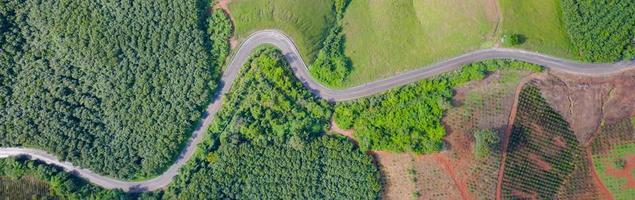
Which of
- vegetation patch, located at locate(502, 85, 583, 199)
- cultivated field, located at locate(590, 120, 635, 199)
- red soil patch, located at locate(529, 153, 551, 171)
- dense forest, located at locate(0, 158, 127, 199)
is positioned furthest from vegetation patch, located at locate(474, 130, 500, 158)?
dense forest, located at locate(0, 158, 127, 199)

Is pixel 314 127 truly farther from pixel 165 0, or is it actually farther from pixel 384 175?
pixel 165 0

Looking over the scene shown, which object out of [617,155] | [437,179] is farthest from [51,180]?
[617,155]

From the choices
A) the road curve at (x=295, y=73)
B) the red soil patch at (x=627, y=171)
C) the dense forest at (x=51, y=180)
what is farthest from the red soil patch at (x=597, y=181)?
the dense forest at (x=51, y=180)

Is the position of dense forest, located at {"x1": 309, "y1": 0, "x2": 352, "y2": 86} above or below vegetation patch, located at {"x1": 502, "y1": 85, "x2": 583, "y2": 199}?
above

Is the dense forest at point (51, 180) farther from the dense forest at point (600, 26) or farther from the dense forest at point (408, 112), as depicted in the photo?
the dense forest at point (600, 26)

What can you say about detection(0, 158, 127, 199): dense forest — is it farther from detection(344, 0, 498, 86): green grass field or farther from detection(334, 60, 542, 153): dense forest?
detection(344, 0, 498, 86): green grass field

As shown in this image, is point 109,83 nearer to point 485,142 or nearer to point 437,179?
point 437,179
